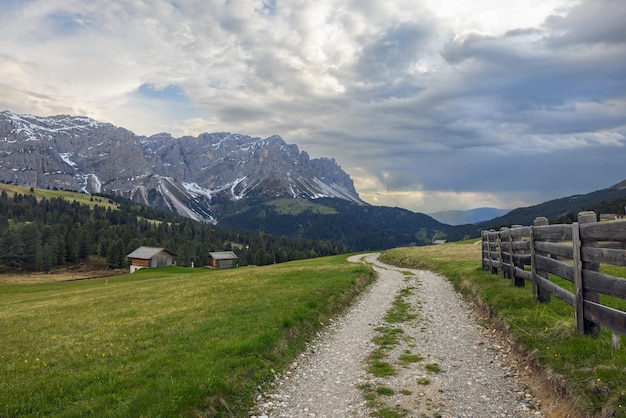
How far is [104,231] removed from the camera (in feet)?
589

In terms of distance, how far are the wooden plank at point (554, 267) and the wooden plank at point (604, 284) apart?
136 centimetres

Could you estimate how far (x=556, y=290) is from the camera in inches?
524

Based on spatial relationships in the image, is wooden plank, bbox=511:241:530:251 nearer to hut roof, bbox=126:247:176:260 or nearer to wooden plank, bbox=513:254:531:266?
wooden plank, bbox=513:254:531:266

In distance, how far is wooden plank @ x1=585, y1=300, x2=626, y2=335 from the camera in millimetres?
8602

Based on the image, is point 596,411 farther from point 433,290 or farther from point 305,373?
point 433,290

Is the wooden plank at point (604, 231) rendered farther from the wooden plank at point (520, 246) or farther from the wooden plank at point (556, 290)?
the wooden plank at point (520, 246)

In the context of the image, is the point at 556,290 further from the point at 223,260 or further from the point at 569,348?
the point at 223,260

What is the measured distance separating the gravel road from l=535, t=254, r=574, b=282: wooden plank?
3.33 metres

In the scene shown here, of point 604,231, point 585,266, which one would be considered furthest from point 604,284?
point 604,231

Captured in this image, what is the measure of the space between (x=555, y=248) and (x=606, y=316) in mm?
4754

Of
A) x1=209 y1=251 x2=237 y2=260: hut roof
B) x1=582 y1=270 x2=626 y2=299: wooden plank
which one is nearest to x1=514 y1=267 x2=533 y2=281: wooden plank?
x1=582 y1=270 x2=626 y2=299: wooden plank

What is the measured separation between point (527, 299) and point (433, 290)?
38.7 feet

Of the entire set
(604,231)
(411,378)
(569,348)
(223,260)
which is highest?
(604,231)

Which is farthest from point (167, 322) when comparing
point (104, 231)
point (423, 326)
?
point (104, 231)
